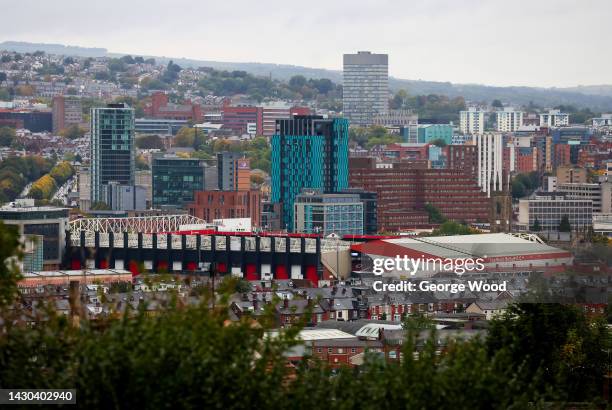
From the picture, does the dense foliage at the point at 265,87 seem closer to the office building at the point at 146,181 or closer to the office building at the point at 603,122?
the office building at the point at 603,122

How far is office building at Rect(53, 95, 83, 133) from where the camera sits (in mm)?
125625

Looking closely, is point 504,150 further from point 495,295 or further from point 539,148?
point 495,295

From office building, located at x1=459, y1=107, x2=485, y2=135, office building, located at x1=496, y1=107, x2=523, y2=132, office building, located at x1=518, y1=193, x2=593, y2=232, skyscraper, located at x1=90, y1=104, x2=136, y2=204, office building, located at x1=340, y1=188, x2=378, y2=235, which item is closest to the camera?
office building, located at x1=340, y1=188, x2=378, y2=235

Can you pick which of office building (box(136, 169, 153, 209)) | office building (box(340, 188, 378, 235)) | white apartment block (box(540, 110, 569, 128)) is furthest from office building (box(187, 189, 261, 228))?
white apartment block (box(540, 110, 569, 128))

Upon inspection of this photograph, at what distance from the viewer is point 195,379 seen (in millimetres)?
13609

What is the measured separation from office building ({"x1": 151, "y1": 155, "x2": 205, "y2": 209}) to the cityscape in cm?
10

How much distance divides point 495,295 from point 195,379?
76.4 ft

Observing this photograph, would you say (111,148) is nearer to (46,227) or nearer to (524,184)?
(524,184)

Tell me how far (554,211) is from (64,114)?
55.1 metres

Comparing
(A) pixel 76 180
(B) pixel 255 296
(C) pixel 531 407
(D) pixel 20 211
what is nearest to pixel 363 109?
(A) pixel 76 180

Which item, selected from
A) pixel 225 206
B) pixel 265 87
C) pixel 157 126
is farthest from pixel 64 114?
pixel 225 206

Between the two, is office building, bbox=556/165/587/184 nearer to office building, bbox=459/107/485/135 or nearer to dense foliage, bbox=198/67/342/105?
office building, bbox=459/107/485/135

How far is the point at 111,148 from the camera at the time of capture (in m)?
80.8

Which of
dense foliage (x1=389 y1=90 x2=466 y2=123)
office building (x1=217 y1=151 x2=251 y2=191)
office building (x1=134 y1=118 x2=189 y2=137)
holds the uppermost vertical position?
dense foliage (x1=389 y1=90 x2=466 y2=123)
